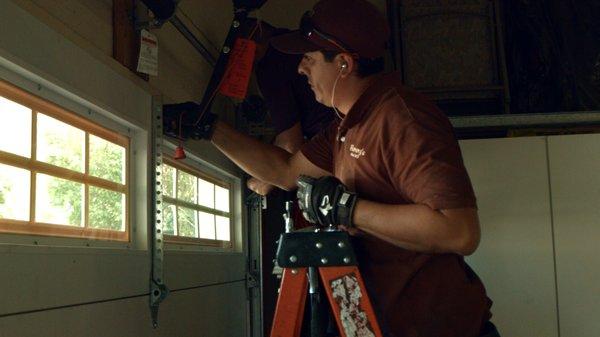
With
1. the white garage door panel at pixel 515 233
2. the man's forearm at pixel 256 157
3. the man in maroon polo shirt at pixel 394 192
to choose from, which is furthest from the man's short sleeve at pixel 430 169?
the white garage door panel at pixel 515 233

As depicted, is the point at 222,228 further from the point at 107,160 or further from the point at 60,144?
the point at 60,144

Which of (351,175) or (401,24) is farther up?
(401,24)

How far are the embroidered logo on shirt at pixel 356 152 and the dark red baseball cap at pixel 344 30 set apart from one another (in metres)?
0.28

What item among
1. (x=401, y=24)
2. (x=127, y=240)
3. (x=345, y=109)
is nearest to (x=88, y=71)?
(x=127, y=240)

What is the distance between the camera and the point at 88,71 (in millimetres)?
1741

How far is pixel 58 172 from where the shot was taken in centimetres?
170

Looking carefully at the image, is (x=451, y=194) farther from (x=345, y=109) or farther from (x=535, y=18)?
(x=535, y=18)

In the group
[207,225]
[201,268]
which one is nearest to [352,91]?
[201,268]

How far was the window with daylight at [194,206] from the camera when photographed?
2521mm

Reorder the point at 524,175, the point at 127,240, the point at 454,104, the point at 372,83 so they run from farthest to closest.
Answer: the point at 454,104 → the point at 524,175 → the point at 127,240 → the point at 372,83

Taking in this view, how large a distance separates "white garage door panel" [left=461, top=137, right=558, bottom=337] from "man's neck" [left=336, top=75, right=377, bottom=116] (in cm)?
158

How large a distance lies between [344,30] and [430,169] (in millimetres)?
546

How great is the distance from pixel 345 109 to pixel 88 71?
714mm

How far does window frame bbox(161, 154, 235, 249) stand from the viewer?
8.22ft
